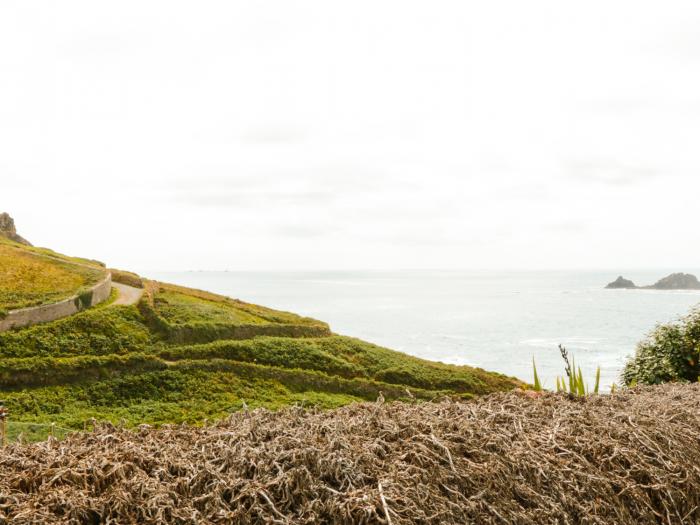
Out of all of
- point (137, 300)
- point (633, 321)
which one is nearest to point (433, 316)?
point (633, 321)

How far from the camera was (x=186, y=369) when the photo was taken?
23047 mm

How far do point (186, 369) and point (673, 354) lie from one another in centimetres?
1891

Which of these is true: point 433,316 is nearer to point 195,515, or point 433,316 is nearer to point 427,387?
point 427,387

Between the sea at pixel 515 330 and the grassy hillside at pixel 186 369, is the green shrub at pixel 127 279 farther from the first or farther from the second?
the sea at pixel 515 330

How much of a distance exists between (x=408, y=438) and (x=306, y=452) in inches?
34.1

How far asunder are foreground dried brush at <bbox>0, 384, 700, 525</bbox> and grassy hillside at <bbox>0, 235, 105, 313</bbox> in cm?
2609

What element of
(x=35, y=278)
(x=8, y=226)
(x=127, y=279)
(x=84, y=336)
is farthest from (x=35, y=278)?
(x=8, y=226)

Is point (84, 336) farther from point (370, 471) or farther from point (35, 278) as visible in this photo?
point (370, 471)

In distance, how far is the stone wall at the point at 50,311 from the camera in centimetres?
2464

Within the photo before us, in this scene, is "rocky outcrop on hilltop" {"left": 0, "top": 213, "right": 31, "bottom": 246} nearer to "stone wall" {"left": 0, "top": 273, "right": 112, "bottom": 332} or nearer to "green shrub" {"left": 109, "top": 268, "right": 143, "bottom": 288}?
"green shrub" {"left": 109, "top": 268, "right": 143, "bottom": 288}

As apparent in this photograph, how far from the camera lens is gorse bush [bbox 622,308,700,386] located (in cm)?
1314

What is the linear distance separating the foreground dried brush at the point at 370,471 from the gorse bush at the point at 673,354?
33.8ft

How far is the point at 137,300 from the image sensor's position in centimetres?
3145

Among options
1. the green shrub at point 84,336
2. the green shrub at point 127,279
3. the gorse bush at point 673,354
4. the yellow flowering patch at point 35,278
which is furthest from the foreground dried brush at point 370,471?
the green shrub at point 127,279
